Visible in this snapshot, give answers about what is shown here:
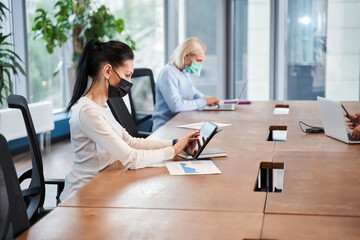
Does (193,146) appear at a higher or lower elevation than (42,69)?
lower

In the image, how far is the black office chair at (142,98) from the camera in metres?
4.07

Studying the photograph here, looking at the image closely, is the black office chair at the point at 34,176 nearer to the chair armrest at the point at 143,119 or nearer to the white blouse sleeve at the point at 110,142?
the white blouse sleeve at the point at 110,142

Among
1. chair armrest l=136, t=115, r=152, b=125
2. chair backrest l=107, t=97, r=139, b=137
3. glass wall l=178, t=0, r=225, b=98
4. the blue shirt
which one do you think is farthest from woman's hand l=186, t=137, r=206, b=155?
glass wall l=178, t=0, r=225, b=98

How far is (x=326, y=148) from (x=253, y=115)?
1.26 metres

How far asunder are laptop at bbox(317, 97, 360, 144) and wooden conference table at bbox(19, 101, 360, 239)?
0.14 metres

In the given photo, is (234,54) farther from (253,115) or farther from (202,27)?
(253,115)

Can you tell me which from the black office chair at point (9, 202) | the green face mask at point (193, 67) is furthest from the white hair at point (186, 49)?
the black office chair at point (9, 202)

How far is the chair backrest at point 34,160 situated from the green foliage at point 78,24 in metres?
3.89

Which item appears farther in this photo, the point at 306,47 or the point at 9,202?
the point at 306,47

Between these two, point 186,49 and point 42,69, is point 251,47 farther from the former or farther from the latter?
point 186,49

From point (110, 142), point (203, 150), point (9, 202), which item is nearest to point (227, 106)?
point (203, 150)

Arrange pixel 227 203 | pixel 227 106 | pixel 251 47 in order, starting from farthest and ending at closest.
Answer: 1. pixel 251 47
2. pixel 227 106
3. pixel 227 203

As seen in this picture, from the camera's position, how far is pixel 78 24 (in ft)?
20.5

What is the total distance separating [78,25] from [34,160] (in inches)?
171
